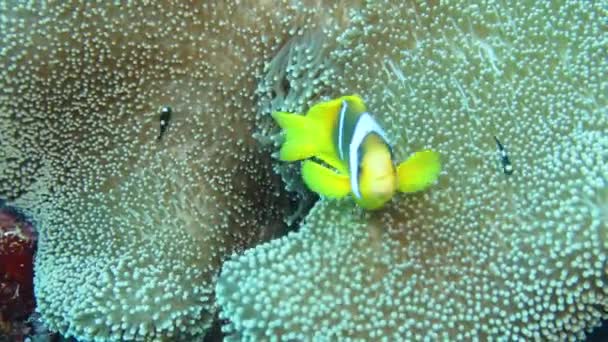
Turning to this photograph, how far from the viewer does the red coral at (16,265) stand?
7.53 feet

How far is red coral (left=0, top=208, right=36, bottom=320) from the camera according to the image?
229 cm

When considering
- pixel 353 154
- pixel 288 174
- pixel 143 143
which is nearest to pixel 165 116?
pixel 143 143

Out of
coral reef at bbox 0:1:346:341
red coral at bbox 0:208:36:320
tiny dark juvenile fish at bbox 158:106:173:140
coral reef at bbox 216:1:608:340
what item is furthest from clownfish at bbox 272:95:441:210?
red coral at bbox 0:208:36:320

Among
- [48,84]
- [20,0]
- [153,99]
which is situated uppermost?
[20,0]

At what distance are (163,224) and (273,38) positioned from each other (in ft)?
2.28

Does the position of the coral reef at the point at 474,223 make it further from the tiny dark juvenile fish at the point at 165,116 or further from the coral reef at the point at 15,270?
the coral reef at the point at 15,270

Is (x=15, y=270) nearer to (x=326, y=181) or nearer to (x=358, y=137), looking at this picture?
(x=326, y=181)

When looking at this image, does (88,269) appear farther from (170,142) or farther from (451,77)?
(451,77)

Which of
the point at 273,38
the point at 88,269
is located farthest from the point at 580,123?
the point at 88,269

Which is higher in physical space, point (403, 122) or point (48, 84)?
point (48, 84)

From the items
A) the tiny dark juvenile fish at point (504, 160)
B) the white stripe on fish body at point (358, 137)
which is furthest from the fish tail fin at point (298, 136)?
the tiny dark juvenile fish at point (504, 160)

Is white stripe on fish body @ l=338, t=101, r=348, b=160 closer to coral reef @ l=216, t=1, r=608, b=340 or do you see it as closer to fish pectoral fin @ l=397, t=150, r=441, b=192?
fish pectoral fin @ l=397, t=150, r=441, b=192

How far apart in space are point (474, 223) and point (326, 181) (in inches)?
15.8

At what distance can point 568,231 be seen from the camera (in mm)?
1438
